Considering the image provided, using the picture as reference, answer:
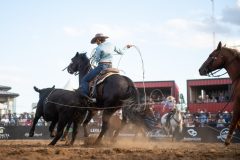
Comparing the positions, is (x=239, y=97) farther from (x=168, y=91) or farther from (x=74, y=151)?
(x=168, y=91)

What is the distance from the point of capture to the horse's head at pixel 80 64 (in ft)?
45.2

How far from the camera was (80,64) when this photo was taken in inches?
546

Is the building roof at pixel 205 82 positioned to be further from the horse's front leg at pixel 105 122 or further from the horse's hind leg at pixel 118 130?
the horse's front leg at pixel 105 122

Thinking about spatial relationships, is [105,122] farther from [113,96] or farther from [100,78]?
[100,78]

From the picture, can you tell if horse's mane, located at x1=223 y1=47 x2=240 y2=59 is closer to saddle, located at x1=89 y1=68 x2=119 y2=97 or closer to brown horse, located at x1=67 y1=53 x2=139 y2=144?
brown horse, located at x1=67 y1=53 x2=139 y2=144

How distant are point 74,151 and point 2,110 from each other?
2591 centimetres

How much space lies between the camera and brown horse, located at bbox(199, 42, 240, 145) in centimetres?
1114

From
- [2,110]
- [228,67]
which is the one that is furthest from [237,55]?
[2,110]

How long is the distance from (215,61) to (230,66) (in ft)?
1.51

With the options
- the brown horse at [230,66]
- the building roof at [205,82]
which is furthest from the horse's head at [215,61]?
the building roof at [205,82]

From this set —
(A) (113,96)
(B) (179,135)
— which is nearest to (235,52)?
(A) (113,96)

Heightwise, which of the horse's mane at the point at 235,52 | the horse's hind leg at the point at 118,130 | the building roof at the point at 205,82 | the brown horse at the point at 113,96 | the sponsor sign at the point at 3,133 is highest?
the horse's mane at the point at 235,52

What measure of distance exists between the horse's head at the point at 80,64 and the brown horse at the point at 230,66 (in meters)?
3.54

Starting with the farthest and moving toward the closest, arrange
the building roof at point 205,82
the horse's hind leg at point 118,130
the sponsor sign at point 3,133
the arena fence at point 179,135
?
the building roof at point 205,82 < the sponsor sign at point 3,133 < the arena fence at point 179,135 < the horse's hind leg at point 118,130
